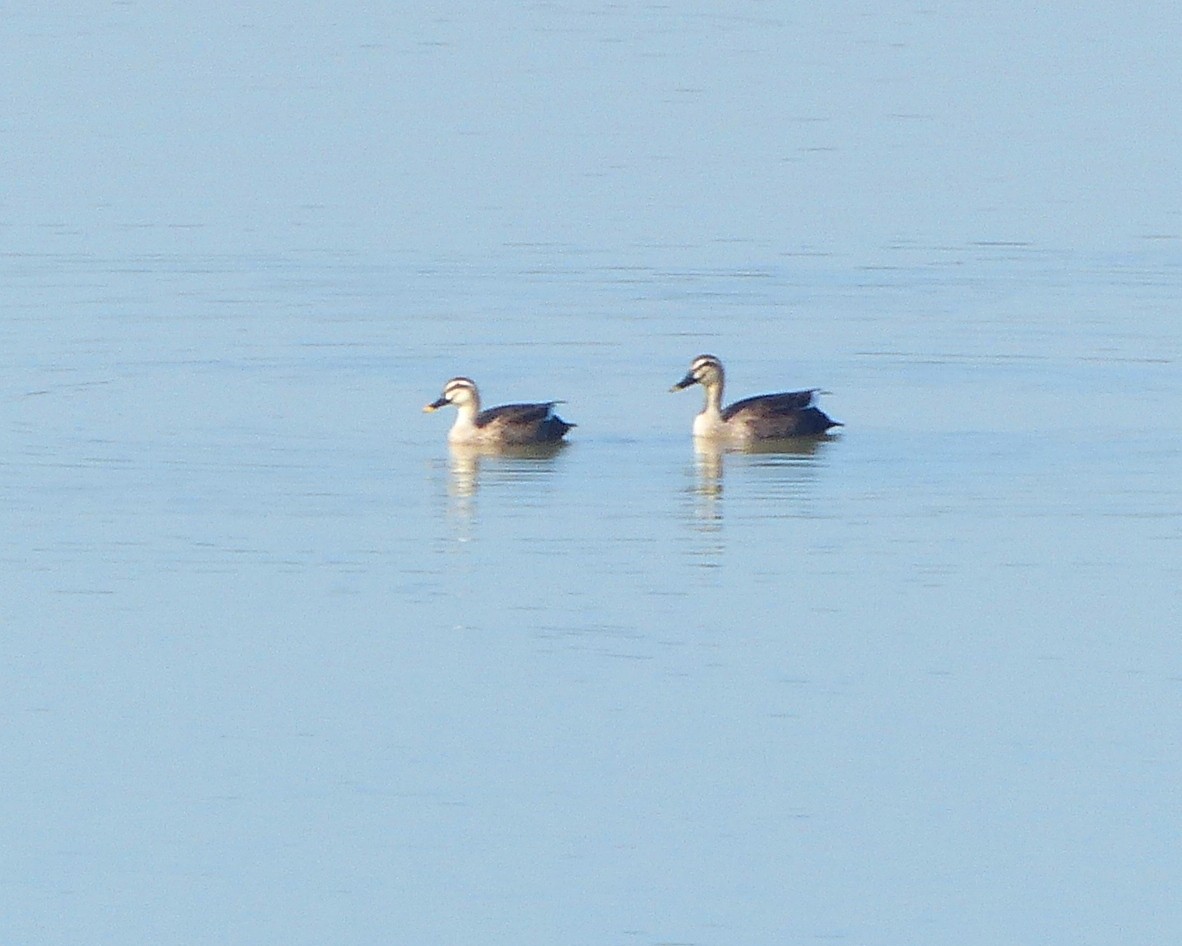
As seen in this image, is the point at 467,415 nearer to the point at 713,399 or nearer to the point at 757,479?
the point at 713,399

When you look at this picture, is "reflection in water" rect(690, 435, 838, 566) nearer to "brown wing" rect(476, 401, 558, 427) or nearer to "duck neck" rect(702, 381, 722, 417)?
"duck neck" rect(702, 381, 722, 417)

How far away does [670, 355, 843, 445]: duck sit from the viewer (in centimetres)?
2058

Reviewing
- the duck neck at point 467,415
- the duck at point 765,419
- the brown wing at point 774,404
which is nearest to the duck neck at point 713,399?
the duck at point 765,419

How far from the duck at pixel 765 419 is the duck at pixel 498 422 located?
3.42ft

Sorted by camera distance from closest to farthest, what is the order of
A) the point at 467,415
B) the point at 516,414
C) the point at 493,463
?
the point at 493,463 → the point at 516,414 → the point at 467,415

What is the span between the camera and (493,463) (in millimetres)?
20094

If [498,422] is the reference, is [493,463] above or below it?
below

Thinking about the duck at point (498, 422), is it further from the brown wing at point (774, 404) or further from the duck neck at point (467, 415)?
the brown wing at point (774, 404)

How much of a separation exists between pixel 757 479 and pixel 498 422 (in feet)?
6.41

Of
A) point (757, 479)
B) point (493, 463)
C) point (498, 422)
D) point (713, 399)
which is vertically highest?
point (713, 399)

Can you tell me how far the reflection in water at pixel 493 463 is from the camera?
19.2 m

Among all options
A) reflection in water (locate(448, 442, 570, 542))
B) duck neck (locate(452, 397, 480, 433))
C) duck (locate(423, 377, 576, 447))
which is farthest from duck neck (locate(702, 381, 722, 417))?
duck neck (locate(452, 397, 480, 433))

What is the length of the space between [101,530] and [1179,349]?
9807mm

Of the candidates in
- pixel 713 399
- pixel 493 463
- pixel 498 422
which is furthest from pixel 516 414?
pixel 713 399
